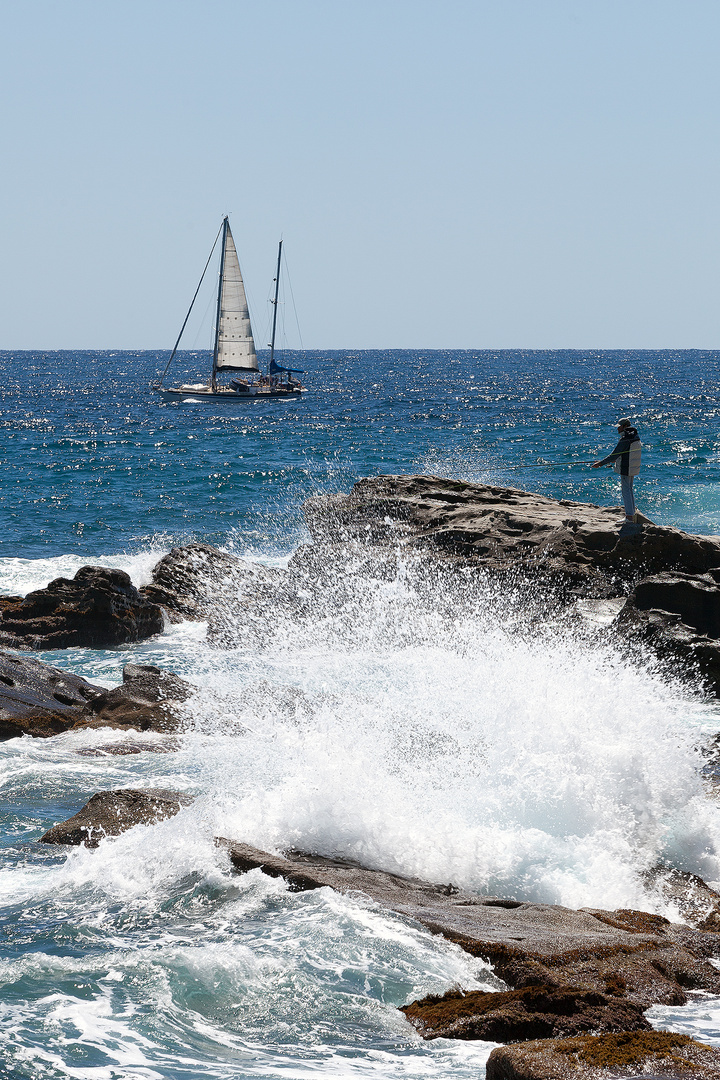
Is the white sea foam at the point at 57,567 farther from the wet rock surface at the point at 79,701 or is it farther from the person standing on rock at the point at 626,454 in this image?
the person standing on rock at the point at 626,454

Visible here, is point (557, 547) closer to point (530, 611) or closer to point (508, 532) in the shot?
point (508, 532)

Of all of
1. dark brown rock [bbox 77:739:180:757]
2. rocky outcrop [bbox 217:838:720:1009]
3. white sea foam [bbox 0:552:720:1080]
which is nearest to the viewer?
white sea foam [bbox 0:552:720:1080]

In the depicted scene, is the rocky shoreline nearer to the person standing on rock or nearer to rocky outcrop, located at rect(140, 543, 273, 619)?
rocky outcrop, located at rect(140, 543, 273, 619)

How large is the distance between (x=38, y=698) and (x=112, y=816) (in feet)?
14.0

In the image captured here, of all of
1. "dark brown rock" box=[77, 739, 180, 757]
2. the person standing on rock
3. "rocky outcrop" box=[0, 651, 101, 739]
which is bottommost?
"dark brown rock" box=[77, 739, 180, 757]

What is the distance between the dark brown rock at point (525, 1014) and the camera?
14.9 feet

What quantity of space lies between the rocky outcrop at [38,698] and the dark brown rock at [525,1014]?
6405 millimetres

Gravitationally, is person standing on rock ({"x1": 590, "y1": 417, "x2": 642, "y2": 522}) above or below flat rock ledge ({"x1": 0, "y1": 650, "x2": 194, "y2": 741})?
above

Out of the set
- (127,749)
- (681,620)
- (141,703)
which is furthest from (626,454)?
(127,749)

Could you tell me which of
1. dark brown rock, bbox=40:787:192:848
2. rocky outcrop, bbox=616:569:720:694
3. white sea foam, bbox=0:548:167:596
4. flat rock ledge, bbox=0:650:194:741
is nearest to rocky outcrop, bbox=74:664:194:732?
flat rock ledge, bbox=0:650:194:741

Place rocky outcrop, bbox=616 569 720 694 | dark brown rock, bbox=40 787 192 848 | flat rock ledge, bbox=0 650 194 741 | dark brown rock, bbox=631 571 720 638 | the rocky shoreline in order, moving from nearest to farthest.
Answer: the rocky shoreline → dark brown rock, bbox=40 787 192 848 → flat rock ledge, bbox=0 650 194 741 → rocky outcrop, bbox=616 569 720 694 → dark brown rock, bbox=631 571 720 638

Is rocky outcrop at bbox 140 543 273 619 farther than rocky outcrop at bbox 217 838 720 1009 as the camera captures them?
Yes

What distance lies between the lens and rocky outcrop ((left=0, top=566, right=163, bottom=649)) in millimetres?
14500
